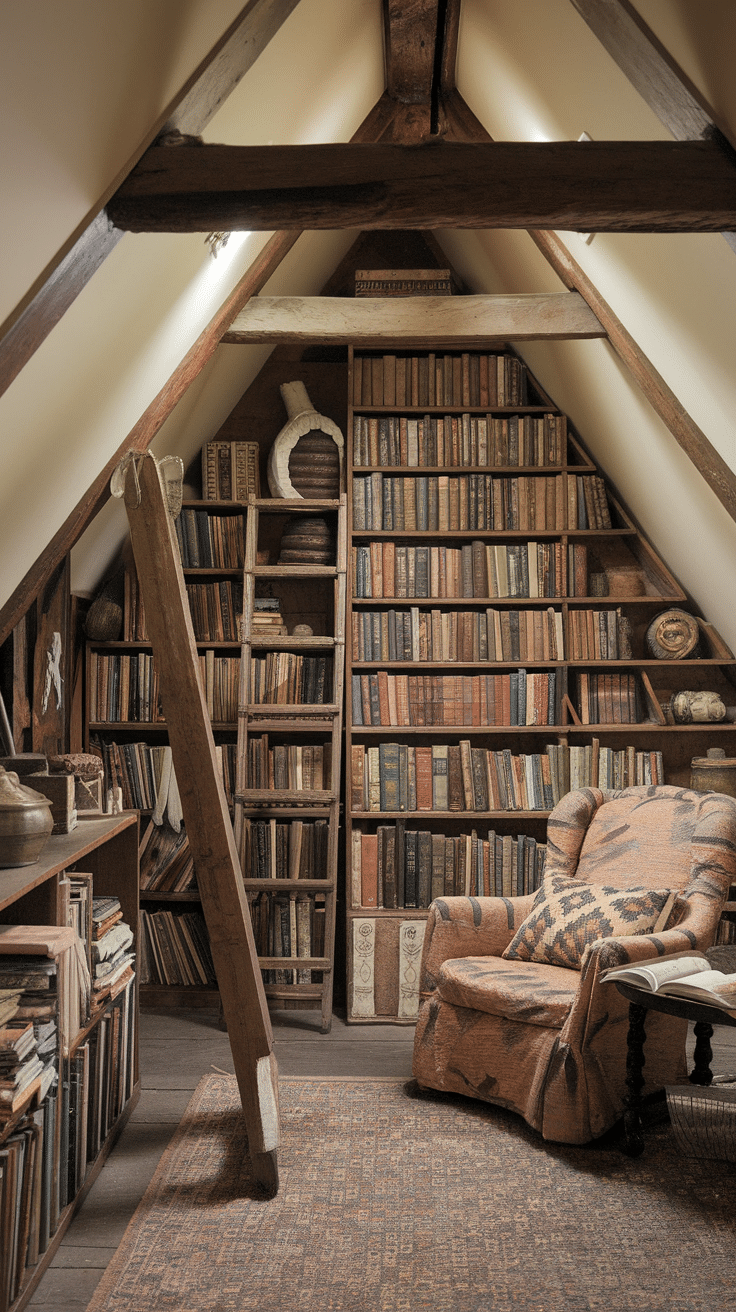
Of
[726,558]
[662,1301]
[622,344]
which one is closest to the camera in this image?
[662,1301]

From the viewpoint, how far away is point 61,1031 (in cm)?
224

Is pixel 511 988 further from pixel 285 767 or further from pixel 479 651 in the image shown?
pixel 479 651

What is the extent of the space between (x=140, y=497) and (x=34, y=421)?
0.33m

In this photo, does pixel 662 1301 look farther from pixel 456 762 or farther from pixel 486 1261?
pixel 456 762

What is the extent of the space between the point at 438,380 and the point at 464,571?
86cm

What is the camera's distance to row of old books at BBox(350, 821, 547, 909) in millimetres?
4168

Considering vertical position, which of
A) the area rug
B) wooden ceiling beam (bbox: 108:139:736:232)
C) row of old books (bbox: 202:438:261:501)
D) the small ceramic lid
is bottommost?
the area rug

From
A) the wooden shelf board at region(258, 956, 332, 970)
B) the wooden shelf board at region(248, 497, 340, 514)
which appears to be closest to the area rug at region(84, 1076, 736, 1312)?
the wooden shelf board at region(258, 956, 332, 970)

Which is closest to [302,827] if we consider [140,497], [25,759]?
[25,759]

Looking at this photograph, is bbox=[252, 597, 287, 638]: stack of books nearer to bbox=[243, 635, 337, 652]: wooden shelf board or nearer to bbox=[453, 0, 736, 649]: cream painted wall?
bbox=[243, 635, 337, 652]: wooden shelf board

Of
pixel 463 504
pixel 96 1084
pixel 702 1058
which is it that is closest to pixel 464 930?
pixel 702 1058

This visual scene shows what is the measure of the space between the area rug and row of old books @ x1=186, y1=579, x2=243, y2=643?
1.95 meters

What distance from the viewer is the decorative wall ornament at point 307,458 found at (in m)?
4.32

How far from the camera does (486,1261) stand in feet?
7.47
